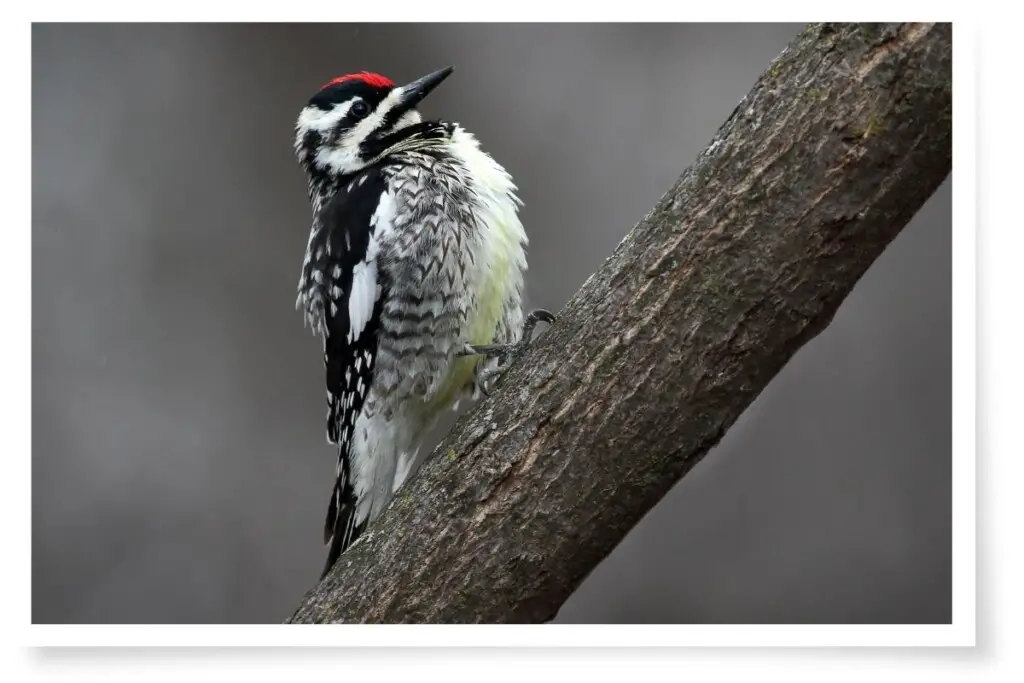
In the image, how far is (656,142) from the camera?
2516 mm

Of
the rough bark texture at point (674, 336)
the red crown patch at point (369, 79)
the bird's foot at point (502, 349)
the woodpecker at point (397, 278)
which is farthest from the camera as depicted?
the red crown patch at point (369, 79)

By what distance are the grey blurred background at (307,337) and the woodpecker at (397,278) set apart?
10 cm

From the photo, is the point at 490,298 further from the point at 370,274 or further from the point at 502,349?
the point at 370,274

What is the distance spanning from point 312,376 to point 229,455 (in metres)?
0.36

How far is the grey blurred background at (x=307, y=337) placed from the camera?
223 cm

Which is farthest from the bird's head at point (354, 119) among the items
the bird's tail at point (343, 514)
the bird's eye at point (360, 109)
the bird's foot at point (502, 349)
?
the bird's tail at point (343, 514)

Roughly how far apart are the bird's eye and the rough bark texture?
96cm

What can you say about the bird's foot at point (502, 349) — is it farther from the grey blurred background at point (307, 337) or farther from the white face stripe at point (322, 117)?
the white face stripe at point (322, 117)

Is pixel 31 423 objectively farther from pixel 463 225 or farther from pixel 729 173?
pixel 729 173

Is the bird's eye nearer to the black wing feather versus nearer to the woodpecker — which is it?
the woodpecker
